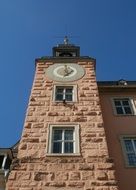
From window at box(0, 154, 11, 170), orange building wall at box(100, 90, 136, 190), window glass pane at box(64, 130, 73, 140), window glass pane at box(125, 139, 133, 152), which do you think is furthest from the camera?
window at box(0, 154, 11, 170)

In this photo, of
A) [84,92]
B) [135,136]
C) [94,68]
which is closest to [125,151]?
[135,136]

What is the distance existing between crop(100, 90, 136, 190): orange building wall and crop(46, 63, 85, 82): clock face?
7.00 feet

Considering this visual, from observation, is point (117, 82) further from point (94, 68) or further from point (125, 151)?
point (125, 151)

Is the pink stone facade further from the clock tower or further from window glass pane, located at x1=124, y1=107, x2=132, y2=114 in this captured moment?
window glass pane, located at x1=124, y1=107, x2=132, y2=114

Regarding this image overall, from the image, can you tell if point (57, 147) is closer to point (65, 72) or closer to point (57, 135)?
point (57, 135)

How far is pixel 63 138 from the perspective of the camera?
1289 cm

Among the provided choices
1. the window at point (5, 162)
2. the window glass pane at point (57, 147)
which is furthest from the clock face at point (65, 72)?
the window at point (5, 162)

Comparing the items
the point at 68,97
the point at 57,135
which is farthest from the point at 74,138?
the point at 68,97

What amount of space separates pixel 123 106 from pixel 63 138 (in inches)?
230

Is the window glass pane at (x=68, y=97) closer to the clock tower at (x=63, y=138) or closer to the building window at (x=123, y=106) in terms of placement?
the clock tower at (x=63, y=138)

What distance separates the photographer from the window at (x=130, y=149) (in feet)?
44.3

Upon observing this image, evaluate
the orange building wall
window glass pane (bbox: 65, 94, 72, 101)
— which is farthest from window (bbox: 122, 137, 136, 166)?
window glass pane (bbox: 65, 94, 72, 101)

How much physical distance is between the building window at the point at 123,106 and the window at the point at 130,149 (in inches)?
92.8

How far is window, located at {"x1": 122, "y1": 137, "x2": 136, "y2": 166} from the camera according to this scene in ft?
44.3
